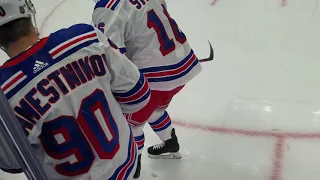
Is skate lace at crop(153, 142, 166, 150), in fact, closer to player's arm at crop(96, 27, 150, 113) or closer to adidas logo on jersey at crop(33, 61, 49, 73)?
player's arm at crop(96, 27, 150, 113)

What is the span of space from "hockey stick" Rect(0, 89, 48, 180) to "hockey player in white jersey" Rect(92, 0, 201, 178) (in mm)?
720

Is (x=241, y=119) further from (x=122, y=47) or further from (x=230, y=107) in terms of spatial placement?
(x=122, y=47)

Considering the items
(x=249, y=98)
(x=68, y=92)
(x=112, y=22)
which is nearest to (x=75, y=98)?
(x=68, y=92)

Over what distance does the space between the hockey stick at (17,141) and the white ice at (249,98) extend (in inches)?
45.3

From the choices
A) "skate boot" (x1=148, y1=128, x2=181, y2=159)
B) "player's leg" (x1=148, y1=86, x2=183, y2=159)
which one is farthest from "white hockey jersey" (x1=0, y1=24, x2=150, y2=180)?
"skate boot" (x1=148, y1=128, x2=181, y2=159)

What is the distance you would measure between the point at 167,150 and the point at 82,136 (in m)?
0.94

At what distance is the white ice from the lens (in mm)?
1847

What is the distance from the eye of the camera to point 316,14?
2.97 metres

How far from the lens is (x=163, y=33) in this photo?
153cm

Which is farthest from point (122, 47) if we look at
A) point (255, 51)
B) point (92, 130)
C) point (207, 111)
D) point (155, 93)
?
point (255, 51)

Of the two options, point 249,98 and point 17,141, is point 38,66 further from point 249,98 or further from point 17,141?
point 249,98

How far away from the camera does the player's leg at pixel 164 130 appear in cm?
171

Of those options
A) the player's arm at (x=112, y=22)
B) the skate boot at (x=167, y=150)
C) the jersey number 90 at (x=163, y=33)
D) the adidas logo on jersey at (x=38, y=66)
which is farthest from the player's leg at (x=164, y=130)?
the adidas logo on jersey at (x=38, y=66)

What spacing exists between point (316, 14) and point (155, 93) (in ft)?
6.29
